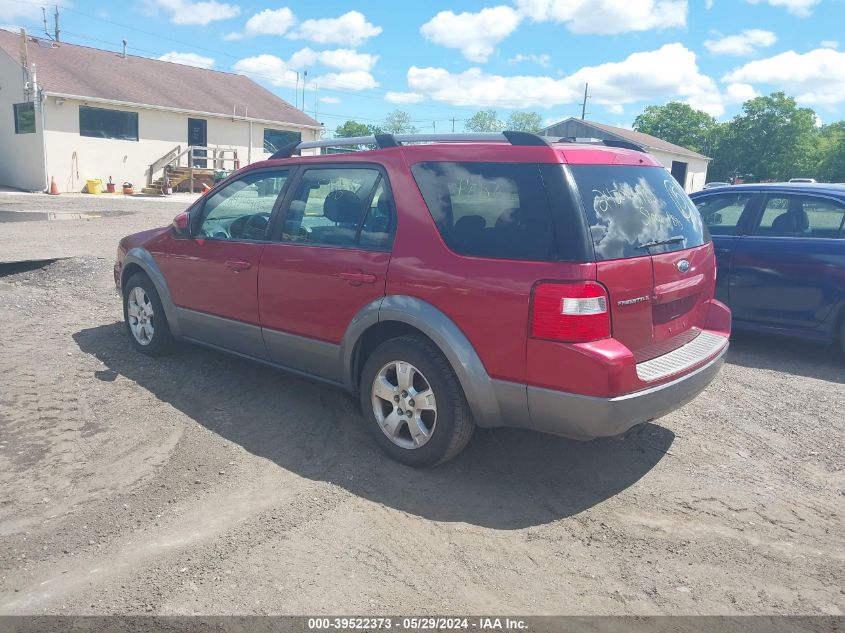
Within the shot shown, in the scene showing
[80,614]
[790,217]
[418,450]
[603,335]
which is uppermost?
[790,217]

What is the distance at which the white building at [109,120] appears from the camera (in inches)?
996

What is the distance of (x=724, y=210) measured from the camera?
6.95 meters

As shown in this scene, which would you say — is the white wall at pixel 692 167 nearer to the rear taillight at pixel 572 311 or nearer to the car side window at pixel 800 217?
the car side window at pixel 800 217

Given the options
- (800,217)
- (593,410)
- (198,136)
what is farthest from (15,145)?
(593,410)

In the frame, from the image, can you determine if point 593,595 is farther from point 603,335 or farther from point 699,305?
point 699,305

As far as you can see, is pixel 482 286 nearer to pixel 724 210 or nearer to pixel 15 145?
pixel 724 210

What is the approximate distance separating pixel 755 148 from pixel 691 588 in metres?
70.2

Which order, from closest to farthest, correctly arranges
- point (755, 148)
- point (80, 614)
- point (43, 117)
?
point (80, 614)
point (43, 117)
point (755, 148)

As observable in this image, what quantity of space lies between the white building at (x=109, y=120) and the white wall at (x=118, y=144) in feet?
0.13

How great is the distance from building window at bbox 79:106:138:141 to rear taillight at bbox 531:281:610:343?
27.5m

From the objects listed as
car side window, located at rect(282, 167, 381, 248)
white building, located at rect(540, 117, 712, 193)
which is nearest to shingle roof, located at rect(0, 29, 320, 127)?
white building, located at rect(540, 117, 712, 193)

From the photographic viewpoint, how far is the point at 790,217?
645 cm

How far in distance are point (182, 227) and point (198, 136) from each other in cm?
2701

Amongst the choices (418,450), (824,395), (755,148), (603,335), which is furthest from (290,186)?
(755,148)
